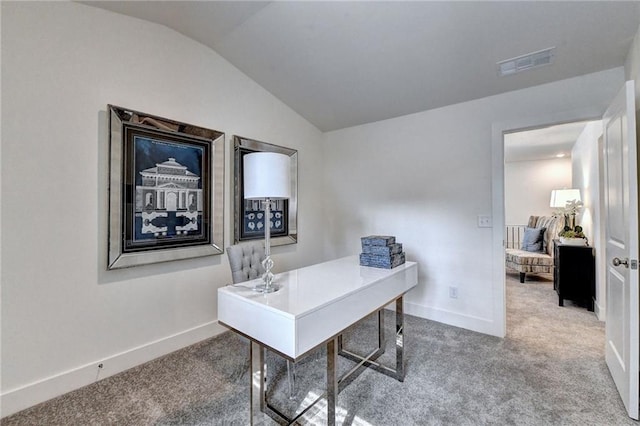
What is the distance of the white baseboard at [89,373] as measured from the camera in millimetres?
1742

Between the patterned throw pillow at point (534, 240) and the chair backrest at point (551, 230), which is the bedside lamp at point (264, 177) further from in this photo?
the patterned throw pillow at point (534, 240)

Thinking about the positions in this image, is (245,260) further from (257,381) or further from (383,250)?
(383,250)

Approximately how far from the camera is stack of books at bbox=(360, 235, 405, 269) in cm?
200

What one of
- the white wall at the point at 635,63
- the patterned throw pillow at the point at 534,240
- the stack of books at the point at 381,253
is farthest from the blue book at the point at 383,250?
the patterned throw pillow at the point at 534,240

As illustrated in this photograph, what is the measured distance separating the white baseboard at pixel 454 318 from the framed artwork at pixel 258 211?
170 cm

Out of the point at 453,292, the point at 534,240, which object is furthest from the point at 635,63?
the point at 534,240

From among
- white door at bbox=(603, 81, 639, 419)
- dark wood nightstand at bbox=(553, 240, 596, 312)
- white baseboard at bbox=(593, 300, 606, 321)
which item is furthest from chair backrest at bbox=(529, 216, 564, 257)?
white door at bbox=(603, 81, 639, 419)

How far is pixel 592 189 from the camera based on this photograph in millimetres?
3715

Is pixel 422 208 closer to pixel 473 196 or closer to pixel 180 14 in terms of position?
pixel 473 196

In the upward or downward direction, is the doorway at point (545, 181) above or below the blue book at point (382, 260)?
above

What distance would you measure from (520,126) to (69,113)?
3.74 metres

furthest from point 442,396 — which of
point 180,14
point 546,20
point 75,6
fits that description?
point 75,6

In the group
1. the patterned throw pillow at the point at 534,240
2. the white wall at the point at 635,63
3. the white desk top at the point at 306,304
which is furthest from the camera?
the patterned throw pillow at the point at 534,240

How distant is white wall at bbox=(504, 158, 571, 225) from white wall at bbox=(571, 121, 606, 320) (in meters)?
1.43
